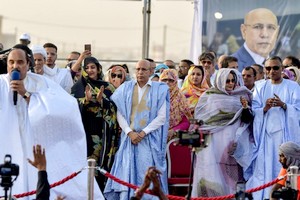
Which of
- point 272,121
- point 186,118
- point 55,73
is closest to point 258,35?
point 186,118

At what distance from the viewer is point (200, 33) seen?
57.7 feet

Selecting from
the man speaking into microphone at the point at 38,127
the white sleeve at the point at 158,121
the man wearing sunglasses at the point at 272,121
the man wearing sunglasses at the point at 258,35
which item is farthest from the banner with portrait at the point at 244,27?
the man speaking into microphone at the point at 38,127

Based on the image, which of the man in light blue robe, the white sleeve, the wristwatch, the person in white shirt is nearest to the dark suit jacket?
the person in white shirt

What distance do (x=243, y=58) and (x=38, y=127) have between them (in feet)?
20.8

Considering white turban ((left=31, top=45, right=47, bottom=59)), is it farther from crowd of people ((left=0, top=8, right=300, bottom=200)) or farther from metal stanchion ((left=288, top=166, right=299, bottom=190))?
metal stanchion ((left=288, top=166, right=299, bottom=190))

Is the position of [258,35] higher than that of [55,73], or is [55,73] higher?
[258,35]

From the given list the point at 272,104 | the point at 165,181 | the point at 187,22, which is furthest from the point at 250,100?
the point at 187,22

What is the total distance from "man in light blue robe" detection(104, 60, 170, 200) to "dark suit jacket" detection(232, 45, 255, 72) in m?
3.58

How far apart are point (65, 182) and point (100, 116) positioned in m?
2.33

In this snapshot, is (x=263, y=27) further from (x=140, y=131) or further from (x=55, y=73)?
(x=140, y=131)

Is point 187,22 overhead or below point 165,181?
overhead

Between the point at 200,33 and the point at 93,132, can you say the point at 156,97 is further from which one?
the point at 200,33

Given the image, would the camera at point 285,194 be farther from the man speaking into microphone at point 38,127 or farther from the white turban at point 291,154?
the man speaking into microphone at point 38,127

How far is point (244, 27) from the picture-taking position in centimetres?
1775
